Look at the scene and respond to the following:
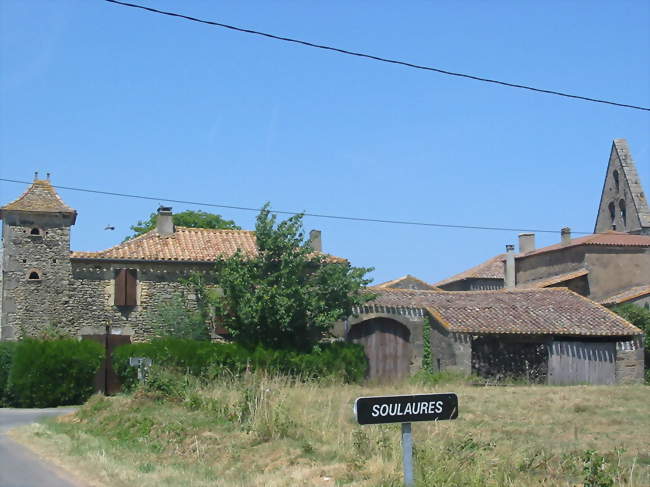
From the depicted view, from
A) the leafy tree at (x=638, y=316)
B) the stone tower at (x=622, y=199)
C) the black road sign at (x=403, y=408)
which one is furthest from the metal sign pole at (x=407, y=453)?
the stone tower at (x=622, y=199)

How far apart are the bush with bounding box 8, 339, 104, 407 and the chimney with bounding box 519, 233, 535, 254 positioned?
3031 centimetres

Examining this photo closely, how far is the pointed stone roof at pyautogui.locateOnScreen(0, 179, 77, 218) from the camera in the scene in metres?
30.6

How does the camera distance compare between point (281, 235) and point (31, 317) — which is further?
point (31, 317)

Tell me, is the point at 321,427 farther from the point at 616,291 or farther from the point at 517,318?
the point at 616,291

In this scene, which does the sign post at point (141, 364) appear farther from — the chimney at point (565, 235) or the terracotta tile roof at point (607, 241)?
the chimney at point (565, 235)

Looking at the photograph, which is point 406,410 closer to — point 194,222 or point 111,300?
point 111,300

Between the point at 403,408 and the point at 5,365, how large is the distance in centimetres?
2145

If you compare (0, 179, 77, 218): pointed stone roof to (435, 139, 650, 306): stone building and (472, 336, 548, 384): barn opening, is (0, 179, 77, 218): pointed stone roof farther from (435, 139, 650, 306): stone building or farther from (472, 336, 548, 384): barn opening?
(435, 139, 650, 306): stone building

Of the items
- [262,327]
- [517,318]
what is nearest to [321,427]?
[262,327]

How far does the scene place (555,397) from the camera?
22.2 m

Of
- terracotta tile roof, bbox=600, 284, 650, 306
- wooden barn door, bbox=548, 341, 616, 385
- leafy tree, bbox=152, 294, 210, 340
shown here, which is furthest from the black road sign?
terracotta tile roof, bbox=600, 284, 650, 306

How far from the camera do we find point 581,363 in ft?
99.9

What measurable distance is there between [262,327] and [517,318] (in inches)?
391

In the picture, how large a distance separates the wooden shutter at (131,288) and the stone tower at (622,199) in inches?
1367
